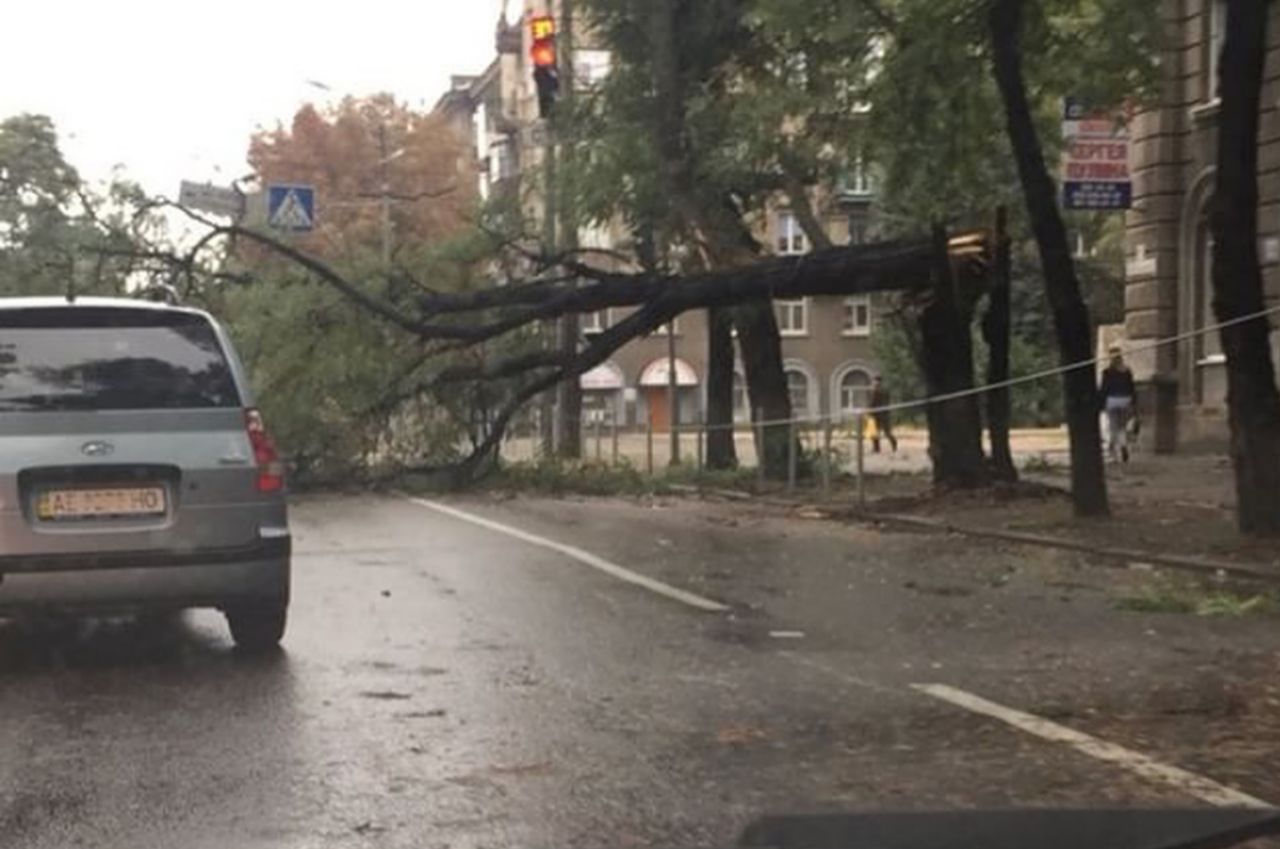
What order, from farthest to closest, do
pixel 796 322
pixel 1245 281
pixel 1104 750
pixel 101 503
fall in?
pixel 796 322, pixel 1245 281, pixel 101 503, pixel 1104 750

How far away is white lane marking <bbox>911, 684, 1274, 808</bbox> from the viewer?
5.66 meters

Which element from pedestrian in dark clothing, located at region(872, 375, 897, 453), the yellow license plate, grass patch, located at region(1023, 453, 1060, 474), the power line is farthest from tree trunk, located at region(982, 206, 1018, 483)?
the yellow license plate

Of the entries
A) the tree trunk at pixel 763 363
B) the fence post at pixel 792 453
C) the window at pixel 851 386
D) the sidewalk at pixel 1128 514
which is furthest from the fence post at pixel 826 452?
the window at pixel 851 386

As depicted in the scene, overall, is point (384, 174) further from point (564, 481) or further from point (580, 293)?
point (580, 293)

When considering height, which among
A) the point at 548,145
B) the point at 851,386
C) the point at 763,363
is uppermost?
the point at 548,145

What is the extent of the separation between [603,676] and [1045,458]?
66.9 feet

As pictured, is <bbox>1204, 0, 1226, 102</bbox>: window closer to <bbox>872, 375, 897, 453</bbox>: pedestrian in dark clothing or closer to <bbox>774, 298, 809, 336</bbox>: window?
<bbox>872, 375, 897, 453</bbox>: pedestrian in dark clothing

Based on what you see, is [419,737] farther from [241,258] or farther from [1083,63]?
[241,258]

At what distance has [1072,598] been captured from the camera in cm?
1133

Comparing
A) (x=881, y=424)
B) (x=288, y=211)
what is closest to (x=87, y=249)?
(x=288, y=211)

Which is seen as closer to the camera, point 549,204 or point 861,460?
point 861,460

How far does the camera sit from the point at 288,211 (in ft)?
85.4

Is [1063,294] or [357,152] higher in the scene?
Result: [357,152]

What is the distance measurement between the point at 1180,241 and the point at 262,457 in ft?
72.0
